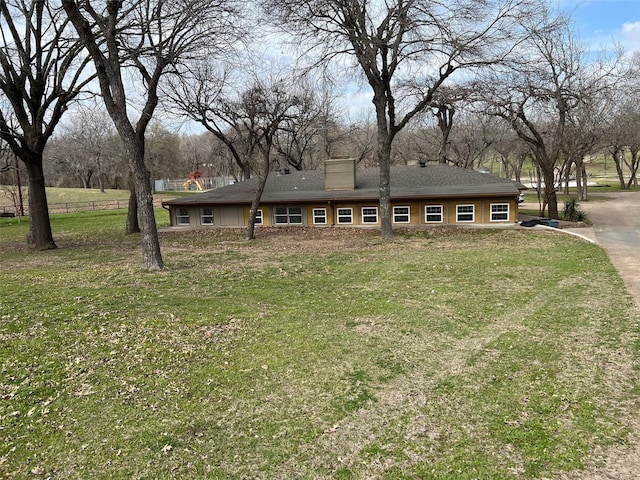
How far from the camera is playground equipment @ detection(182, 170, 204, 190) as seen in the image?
59406 millimetres

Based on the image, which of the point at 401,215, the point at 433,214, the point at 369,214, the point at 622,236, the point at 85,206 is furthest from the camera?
the point at 85,206

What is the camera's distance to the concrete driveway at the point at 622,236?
9680 mm

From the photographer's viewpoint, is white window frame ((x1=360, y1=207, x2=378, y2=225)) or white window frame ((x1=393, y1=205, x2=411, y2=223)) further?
white window frame ((x1=360, y1=207, x2=378, y2=225))

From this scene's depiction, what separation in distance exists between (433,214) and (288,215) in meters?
7.60

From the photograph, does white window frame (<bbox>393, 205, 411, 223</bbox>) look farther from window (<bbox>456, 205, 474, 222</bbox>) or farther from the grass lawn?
the grass lawn

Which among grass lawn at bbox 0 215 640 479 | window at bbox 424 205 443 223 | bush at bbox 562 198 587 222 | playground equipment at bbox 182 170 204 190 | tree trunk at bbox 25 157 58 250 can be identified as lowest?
grass lawn at bbox 0 215 640 479

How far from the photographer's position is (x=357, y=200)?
21094 mm

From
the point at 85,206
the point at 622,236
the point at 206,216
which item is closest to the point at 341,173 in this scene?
the point at 206,216

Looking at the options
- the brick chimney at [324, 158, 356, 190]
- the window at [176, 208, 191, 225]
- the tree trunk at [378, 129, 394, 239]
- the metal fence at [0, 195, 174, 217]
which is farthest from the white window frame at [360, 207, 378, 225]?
the metal fence at [0, 195, 174, 217]

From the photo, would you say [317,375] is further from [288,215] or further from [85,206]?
[85,206]

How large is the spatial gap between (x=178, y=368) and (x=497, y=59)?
1512cm

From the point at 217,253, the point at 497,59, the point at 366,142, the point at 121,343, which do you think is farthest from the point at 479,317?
the point at 366,142

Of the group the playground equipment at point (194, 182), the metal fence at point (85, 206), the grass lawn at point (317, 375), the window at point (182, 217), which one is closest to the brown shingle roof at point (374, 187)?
the window at point (182, 217)

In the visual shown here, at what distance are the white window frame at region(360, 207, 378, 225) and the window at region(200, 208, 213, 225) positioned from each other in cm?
873
